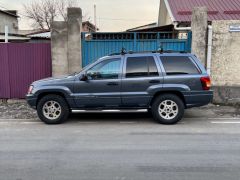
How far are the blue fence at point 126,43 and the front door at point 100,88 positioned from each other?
3.71m

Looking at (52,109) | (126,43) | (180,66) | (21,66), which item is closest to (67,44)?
(21,66)

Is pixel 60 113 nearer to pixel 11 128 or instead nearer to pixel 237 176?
pixel 11 128

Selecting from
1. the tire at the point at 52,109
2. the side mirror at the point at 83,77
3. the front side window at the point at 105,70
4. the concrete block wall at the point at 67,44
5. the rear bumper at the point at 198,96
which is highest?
the concrete block wall at the point at 67,44

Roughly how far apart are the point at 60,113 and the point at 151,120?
7.91 feet

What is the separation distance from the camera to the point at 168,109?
825cm

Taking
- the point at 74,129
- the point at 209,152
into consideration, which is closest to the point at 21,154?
the point at 74,129

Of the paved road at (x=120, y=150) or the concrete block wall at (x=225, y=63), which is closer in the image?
the paved road at (x=120, y=150)

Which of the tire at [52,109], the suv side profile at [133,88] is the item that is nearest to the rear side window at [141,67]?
the suv side profile at [133,88]

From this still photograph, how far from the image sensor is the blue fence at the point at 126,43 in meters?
11.8

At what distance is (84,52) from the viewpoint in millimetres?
11930

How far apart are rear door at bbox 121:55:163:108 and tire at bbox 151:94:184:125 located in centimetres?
28

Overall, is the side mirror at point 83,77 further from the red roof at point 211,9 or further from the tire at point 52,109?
the red roof at point 211,9

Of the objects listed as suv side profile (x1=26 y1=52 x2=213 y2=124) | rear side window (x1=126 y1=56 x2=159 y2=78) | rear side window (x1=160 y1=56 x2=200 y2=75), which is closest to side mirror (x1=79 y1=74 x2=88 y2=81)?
suv side profile (x1=26 y1=52 x2=213 y2=124)

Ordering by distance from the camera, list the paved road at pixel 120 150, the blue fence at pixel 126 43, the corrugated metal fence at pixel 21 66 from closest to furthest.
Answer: the paved road at pixel 120 150
the blue fence at pixel 126 43
the corrugated metal fence at pixel 21 66
